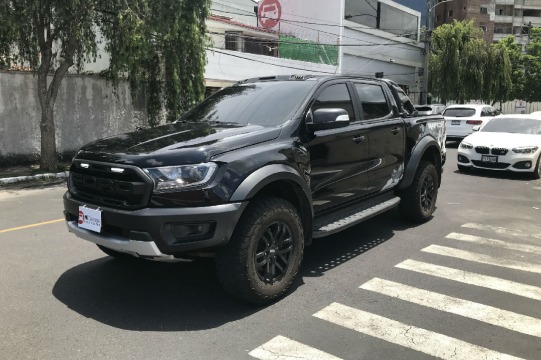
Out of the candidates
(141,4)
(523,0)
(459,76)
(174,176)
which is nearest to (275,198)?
(174,176)

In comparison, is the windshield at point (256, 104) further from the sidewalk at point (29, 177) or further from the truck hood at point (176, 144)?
the sidewalk at point (29, 177)

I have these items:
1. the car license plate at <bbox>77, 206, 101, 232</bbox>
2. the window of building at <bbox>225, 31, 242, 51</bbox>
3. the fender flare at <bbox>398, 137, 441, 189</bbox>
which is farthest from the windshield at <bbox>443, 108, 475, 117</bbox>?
the car license plate at <bbox>77, 206, 101, 232</bbox>

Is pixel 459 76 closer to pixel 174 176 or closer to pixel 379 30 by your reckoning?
pixel 379 30

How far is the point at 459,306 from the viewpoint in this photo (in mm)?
3949

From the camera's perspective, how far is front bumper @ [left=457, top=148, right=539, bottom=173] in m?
10.9

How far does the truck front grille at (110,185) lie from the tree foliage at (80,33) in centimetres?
856

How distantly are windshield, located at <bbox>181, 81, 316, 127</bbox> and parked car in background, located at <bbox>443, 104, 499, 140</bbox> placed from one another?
15.1 meters

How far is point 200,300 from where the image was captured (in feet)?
13.3

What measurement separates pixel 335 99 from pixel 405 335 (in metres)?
2.52

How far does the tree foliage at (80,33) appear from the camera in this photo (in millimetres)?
11283

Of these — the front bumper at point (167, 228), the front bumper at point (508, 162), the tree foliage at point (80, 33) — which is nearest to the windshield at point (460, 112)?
the front bumper at point (508, 162)

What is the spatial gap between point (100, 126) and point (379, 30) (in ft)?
98.2

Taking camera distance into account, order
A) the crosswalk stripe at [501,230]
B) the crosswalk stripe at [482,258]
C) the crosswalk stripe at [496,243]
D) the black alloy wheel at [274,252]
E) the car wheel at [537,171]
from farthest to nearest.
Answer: the car wheel at [537,171] → the crosswalk stripe at [501,230] → the crosswalk stripe at [496,243] → the crosswalk stripe at [482,258] → the black alloy wheel at [274,252]

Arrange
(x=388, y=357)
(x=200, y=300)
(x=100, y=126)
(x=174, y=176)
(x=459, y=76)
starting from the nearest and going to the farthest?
(x=388, y=357) → (x=174, y=176) → (x=200, y=300) → (x=100, y=126) → (x=459, y=76)
